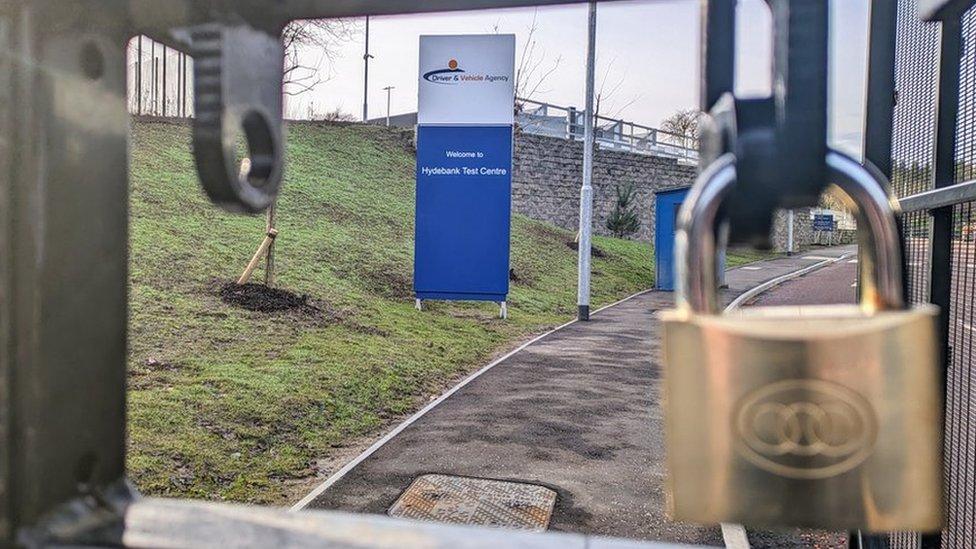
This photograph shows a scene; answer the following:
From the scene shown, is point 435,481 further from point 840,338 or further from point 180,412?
point 840,338

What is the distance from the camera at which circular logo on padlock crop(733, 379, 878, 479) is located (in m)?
0.55

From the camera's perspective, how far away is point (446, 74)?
1350 centimetres

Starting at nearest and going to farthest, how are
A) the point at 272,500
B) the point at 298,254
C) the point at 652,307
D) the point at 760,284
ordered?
the point at 272,500 → the point at 298,254 → the point at 652,307 → the point at 760,284

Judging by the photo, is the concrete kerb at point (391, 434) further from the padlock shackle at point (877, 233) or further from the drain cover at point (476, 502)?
the padlock shackle at point (877, 233)

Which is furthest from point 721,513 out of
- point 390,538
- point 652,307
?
point 652,307

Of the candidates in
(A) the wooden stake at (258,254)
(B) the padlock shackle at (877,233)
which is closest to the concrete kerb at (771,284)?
(A) the wooden stake at (258,254)

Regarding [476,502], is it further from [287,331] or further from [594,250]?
[594,250]

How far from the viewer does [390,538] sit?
73cm

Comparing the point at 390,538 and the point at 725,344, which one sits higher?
the point at 725,344

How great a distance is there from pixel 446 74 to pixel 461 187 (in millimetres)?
1911

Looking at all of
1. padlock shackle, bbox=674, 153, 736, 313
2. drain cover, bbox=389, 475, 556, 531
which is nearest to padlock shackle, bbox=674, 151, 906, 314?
padlock shackle, bbox=674, 153, 736, 313

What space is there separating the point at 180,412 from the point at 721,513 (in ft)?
21.0

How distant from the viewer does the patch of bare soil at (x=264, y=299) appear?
10117 mm

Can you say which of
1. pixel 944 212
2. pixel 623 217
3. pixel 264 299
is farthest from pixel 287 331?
pixel 623 217
